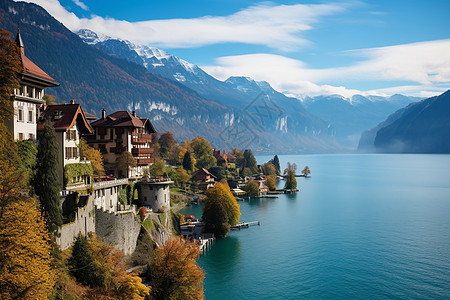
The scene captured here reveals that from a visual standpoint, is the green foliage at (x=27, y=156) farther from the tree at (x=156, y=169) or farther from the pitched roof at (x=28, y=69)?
the tree at (x=156, y=169)

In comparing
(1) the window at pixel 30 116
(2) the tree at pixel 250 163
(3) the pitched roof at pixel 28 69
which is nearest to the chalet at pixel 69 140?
(1) the window at pixel 30 116

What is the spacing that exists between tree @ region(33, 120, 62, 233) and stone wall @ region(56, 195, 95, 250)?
2348mm

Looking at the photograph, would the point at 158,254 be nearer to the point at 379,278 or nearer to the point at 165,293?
the point at 165,293

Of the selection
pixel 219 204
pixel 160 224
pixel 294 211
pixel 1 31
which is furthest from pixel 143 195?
pixel 294 211

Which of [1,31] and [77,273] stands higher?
[1,31]

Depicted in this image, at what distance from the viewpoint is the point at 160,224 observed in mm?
59312

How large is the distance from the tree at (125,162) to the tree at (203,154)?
3337 inches

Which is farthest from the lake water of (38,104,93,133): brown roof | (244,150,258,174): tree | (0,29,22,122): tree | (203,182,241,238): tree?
(244,150,258,174): tree

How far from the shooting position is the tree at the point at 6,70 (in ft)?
117

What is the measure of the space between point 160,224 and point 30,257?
33629mm

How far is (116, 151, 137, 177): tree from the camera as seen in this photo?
6356cm

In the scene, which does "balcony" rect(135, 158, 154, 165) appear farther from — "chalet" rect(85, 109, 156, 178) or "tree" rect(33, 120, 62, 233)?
"tree" rect(33, 120, 62, 233)

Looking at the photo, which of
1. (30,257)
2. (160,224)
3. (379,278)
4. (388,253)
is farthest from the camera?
(388,253)

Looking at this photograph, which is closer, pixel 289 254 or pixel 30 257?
pixel 30 257
